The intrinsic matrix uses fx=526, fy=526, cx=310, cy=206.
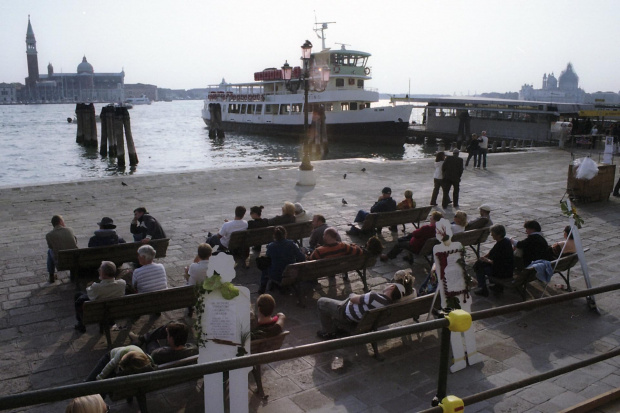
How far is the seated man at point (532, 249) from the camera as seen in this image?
23.7 feet

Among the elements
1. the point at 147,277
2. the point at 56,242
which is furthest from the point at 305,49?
the point at 147,277

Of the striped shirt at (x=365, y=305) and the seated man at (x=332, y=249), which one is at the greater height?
the seated man at (x=332, y=249)

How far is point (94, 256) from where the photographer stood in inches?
279

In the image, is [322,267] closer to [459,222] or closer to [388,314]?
[388,314]

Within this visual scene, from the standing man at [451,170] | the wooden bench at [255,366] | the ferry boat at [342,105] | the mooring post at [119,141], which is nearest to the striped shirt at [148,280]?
the wooden bench at [255,366]

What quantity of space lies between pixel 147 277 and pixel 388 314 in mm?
2814

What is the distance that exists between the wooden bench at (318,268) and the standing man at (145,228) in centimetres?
246

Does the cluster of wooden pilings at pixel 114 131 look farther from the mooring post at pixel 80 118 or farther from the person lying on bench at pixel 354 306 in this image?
the person lying on bench at pixel 354 306

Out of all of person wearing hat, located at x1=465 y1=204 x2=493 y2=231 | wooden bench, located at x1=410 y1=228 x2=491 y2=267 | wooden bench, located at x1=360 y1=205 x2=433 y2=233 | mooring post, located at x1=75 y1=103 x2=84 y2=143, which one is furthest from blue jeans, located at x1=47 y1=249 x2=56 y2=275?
mooring post, located at x1=75 y1=103 x2=84 y2=143

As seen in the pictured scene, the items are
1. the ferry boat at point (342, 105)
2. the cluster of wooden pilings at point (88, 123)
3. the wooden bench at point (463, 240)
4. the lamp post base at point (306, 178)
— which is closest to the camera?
the wooden bench at point (463, 240)

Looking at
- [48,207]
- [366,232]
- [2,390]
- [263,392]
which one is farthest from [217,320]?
[48,207]

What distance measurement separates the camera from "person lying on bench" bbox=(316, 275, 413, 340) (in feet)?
17.3

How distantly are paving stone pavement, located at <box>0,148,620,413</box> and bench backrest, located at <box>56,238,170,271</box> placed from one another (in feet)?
1.42

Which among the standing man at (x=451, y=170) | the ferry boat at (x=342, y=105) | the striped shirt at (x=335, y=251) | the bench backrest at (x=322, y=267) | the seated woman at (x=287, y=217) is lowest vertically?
the bench backrest at (x=322, y=267)
